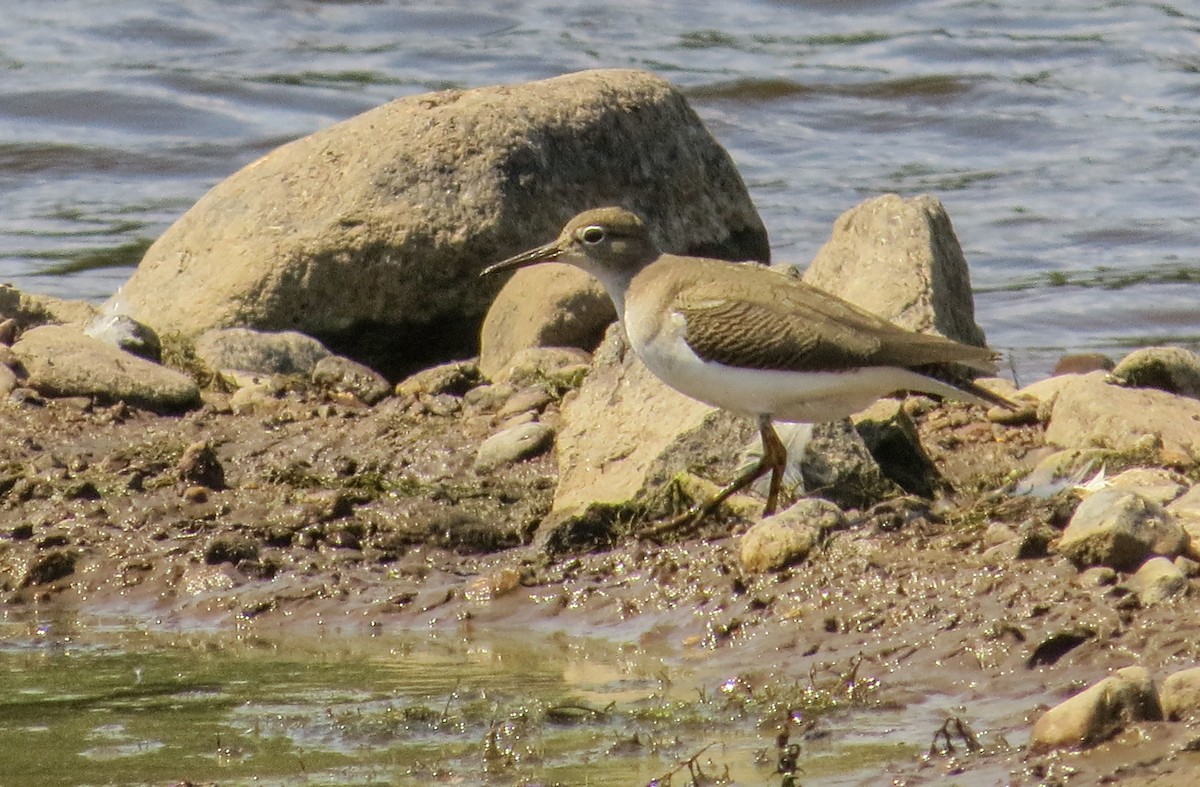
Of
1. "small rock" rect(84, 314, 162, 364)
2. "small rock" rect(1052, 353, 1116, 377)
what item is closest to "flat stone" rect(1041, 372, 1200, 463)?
"small rock" rect(1052, 353, 1116, 377)

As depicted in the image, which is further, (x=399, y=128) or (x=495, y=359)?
(x=399, y=128)

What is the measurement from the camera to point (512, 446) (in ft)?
27.1

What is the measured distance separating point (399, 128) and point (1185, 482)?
5265mm

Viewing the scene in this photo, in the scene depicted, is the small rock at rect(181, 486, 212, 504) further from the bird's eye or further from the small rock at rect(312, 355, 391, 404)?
the bird's eye

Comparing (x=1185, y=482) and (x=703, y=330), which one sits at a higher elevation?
(x=703, y=330)

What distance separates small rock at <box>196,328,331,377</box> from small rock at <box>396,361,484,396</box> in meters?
0.59

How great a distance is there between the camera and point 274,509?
25.6 feet

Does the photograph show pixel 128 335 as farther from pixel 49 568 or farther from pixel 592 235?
pixel 592 235

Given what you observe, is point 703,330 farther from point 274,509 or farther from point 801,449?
point 274,509

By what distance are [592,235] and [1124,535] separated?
290cm

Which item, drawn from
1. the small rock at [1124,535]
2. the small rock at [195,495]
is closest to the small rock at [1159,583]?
the small rock at [1124,535]

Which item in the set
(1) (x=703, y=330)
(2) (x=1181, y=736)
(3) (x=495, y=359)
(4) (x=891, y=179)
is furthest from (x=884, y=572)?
(4) (x=891, y=179)

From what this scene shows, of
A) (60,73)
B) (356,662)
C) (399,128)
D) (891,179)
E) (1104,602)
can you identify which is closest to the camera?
(1104,602)

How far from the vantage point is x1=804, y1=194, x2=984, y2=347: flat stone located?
29.3ft
